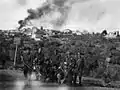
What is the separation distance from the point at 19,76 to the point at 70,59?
15148 millimetres

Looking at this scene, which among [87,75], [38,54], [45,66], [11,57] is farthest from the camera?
[87,75]

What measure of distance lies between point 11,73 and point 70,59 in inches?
617

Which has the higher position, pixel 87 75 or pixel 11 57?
pixel 11 57

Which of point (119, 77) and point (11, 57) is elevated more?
point (11, 57)

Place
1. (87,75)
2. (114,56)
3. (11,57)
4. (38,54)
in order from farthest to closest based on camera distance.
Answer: (114,56) → (87,75) → (11,57) → (38,54)

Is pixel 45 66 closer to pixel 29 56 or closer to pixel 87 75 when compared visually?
pixel 29 56

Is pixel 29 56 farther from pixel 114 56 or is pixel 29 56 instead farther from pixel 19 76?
pixel 114 56

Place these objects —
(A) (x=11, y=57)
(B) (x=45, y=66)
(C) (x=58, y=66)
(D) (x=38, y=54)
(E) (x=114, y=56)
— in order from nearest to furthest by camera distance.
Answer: (D) (x=38, y=54), (B) (x=45, y=66), (C) (x=58, y=66), (A) (x=11, y=57), (E) (x=114, y=56)

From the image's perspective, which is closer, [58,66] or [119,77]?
[58,66]

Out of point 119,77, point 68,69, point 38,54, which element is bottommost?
point 119,77

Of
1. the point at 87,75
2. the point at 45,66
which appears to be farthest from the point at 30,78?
the point at 87,75

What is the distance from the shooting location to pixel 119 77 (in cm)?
10600

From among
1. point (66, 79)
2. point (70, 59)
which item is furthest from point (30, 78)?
point (70, 59)

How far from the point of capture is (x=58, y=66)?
63.4 metres
